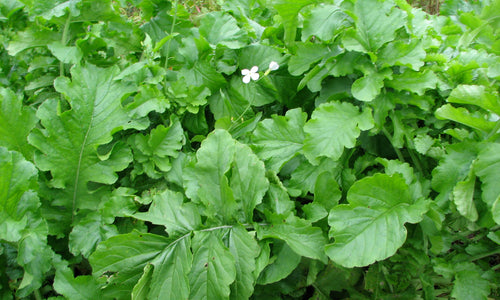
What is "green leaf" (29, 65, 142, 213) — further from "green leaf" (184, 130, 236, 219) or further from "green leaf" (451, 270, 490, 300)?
"green leaf" (451, 270, 490, 300)

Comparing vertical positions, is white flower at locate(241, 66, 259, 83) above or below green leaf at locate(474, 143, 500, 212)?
above

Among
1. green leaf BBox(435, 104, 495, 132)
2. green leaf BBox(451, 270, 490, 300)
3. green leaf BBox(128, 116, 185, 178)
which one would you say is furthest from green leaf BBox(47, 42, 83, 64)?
green leaf BBox(451, 270, 490, 300)

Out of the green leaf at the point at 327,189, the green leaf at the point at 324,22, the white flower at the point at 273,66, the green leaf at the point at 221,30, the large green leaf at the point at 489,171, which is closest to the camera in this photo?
the large green leaf at the point at 489,171

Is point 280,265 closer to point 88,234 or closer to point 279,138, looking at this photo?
point 279,138

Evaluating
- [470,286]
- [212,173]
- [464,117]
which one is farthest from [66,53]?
[470,286]

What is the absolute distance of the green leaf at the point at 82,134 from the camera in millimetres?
1508

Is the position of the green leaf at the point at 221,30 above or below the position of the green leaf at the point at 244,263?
above

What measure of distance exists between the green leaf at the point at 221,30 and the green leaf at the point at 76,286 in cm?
108

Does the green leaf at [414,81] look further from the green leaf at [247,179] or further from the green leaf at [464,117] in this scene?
the green leaf at [247,179]

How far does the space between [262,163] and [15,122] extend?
97cm

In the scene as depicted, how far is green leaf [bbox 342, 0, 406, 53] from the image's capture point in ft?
4.59

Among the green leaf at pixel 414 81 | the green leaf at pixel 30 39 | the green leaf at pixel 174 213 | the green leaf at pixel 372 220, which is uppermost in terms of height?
the green leaf at pixel 30 39

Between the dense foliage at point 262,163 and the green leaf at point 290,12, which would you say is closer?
the dense foliage at point 262,163

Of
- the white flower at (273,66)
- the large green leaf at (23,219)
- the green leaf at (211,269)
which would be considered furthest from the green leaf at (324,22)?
the large green leaf at (23,219)
